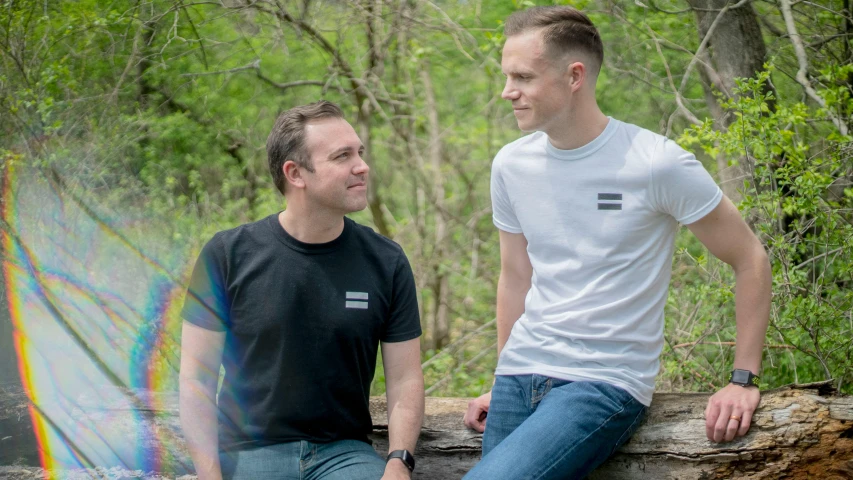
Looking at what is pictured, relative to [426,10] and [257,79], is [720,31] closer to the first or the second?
[426,10]

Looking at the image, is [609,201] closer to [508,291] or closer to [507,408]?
[508,291]

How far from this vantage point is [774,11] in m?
4.92

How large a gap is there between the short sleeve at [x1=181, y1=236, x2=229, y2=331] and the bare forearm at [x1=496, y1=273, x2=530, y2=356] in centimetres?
107

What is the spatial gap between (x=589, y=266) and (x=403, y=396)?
0.87 meters

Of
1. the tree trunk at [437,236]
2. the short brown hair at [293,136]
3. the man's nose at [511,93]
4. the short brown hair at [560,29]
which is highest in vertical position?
the short brown hair at [560,29]

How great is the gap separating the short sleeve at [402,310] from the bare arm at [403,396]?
0.10ft

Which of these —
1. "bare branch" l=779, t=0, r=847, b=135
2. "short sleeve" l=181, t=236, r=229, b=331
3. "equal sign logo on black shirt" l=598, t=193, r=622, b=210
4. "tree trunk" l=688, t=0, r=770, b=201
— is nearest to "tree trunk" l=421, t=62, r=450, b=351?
"tree trunk" l=688, t=0, r=770, b=201

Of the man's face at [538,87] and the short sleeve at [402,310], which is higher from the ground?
the man's face at [538,87]

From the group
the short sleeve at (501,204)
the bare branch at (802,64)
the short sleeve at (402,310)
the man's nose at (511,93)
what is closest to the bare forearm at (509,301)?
the short sleeve at (501,204)

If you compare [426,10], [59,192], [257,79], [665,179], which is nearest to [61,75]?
[59,192]

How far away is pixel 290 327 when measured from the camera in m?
2.85

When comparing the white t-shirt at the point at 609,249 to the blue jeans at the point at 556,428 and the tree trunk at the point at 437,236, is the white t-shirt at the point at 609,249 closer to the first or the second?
the blue jeans at the point at 556,428

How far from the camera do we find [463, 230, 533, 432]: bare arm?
2.96 m

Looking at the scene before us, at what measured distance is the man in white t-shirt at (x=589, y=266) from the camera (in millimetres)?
2455
